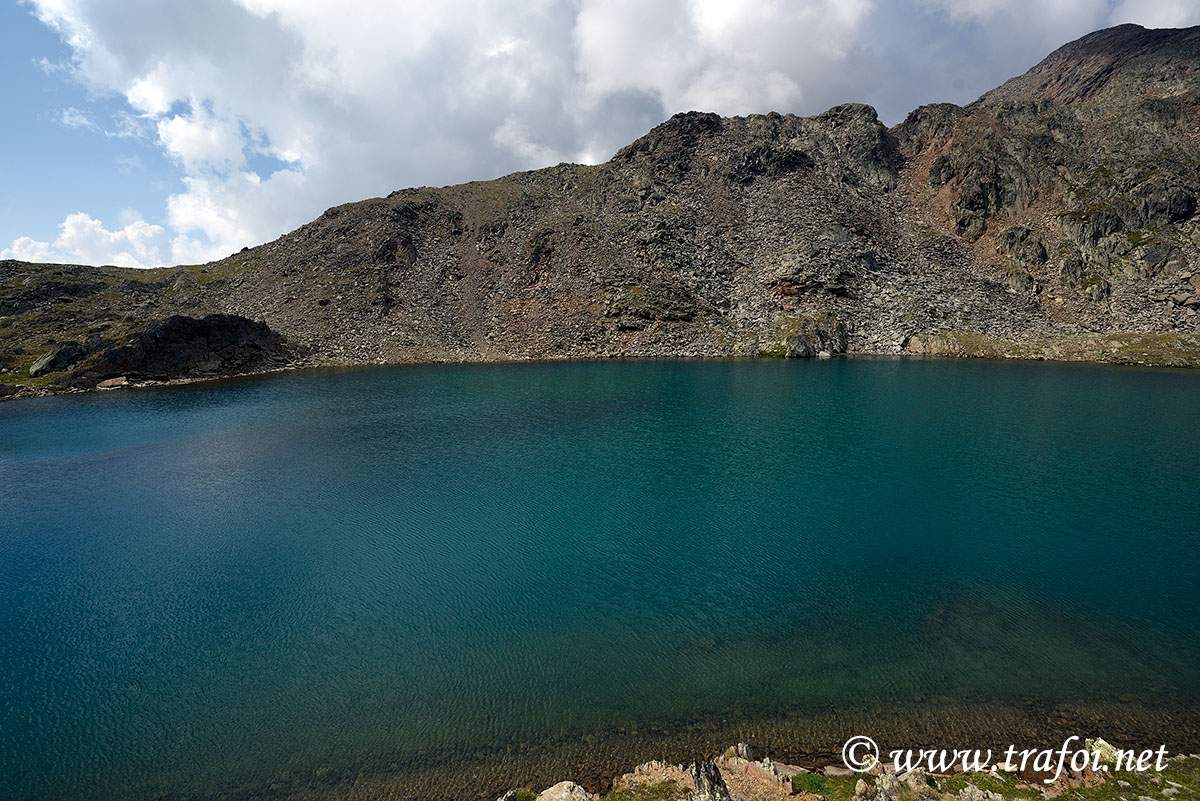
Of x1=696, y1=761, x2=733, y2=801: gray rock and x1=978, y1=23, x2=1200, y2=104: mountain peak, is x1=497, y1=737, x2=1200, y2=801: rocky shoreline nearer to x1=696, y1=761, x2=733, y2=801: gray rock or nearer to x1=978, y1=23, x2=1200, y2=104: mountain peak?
x1=696, y1=761, x2=733, y2=801: gray rock

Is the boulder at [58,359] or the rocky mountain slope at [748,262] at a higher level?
the rocky mountain slope at [748,262]

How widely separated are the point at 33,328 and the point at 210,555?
119 meters

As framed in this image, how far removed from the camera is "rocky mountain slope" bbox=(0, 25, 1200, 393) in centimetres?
10438

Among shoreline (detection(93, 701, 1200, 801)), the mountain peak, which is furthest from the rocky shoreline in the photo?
the mountain peak

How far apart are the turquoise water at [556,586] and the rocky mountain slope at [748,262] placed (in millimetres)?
63262

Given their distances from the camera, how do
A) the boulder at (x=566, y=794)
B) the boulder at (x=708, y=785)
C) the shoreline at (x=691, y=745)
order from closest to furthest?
the boulder at (x=708, y=785), the boulder at (x=566, y=794), the shoreline at (x=691, y=745)

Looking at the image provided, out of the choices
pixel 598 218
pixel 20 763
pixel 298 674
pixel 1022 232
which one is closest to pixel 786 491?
pixel 298 674

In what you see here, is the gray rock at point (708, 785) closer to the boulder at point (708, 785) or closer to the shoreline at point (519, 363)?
the boulder at point (708, 785)

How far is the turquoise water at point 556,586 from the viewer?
51.4 feet

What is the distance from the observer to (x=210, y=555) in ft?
90.1

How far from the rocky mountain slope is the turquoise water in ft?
208

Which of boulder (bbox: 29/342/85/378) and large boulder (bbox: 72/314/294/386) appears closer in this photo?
boulder (bbox: 29/342/85/378)

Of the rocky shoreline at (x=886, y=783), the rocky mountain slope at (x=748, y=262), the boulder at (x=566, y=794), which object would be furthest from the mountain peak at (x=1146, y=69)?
the boulder at (x=566, y=794)

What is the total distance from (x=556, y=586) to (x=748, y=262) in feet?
393
